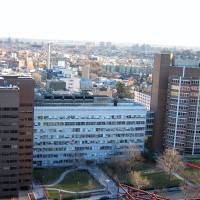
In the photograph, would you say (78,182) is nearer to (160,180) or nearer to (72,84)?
(160,180)

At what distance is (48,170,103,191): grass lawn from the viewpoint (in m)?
47.2

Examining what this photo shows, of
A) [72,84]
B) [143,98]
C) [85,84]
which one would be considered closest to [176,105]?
[143,98]

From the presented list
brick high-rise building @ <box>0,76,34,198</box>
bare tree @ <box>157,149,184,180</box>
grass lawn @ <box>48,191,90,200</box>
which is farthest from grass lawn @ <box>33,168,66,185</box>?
bare tree @ <box>157,149,184,180</box>

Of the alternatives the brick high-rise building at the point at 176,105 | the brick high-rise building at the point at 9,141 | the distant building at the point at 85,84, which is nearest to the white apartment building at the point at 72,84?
the distant building at the point at 85,84

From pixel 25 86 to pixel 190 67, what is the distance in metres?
25.7

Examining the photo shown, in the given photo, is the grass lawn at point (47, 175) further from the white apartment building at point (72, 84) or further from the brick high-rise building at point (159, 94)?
the white apartment building at point (72, 84)

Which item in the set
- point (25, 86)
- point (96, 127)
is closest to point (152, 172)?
point (96, 127)

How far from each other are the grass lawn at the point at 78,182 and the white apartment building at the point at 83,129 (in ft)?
13.8

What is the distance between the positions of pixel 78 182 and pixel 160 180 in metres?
9.90

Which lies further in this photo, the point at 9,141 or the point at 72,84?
the point at 72,84

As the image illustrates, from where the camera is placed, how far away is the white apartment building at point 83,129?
53938 mm

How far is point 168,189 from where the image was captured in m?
48.1

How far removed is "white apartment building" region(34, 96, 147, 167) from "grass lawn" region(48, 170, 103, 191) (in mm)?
4209

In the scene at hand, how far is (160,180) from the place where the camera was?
166ft
